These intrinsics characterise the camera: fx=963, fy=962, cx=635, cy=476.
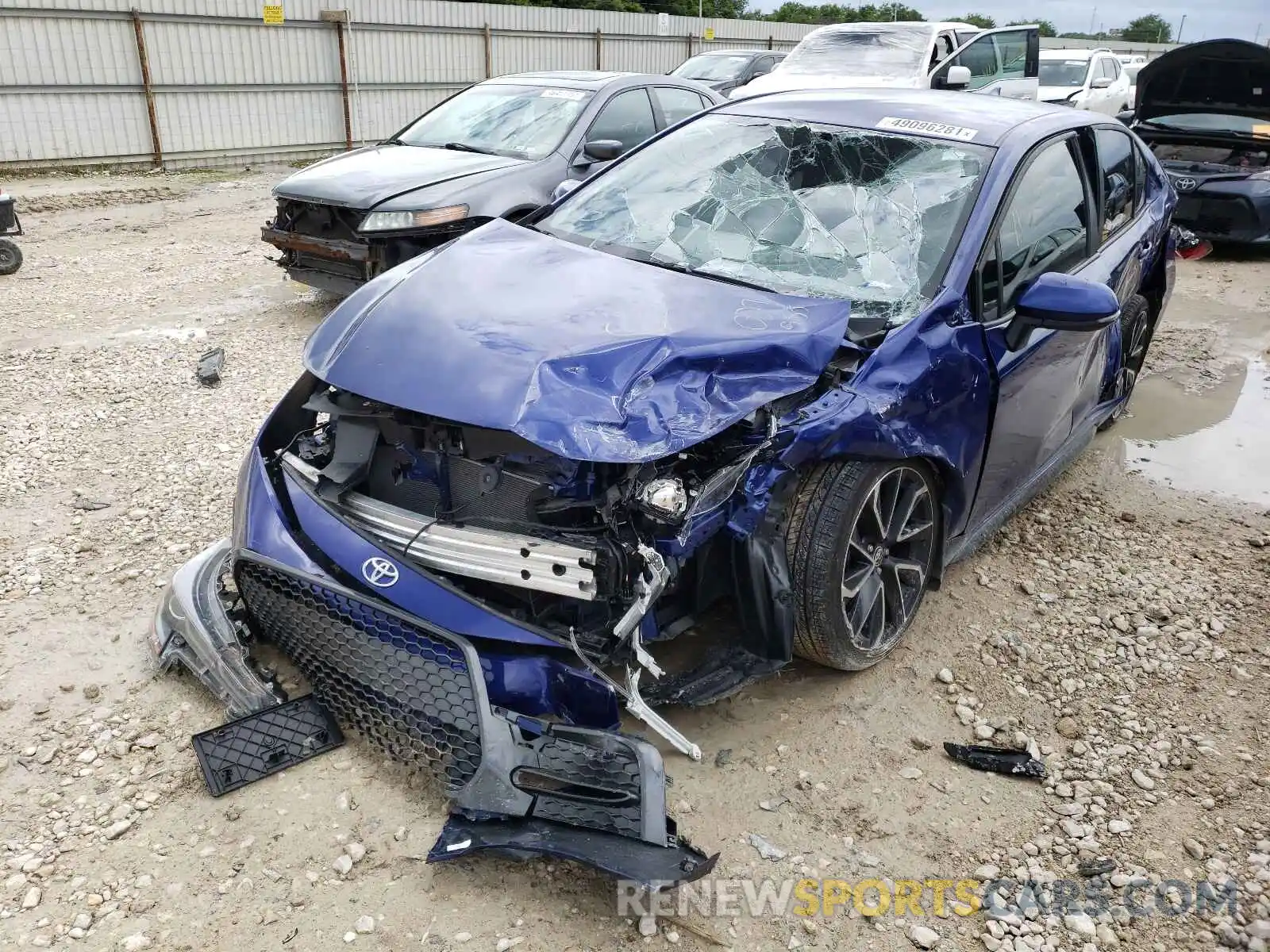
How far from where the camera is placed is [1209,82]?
8.58m

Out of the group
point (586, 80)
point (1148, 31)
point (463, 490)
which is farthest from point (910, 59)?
point (1148, 31)

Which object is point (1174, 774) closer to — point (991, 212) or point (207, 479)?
point (991, 212)

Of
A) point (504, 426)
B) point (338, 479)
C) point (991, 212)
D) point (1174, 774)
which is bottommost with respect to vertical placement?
point (1174, 774)

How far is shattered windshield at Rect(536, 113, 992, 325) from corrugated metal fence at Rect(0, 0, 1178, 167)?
39.9 ft

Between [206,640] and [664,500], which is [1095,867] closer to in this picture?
[664,500]

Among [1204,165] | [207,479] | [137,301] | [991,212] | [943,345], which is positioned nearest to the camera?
[943,345]

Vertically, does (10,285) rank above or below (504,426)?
below

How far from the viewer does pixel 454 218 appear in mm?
6328

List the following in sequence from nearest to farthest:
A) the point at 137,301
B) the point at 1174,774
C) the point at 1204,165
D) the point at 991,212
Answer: the point at 1174,774 → the point at 991,212 → the point at 137,301 → the point at 1204,165

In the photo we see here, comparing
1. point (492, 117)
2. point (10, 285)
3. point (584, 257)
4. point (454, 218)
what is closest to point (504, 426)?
point (584, 257)

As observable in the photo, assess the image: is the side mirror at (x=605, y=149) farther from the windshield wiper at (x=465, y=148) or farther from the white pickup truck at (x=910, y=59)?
the white pickup truck at (x=910, y=59)

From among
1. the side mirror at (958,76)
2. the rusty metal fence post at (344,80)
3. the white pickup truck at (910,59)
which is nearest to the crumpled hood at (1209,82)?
the side mirror at (958,76)

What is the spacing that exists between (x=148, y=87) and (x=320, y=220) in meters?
9.17

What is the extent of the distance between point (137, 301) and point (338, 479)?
546cm
